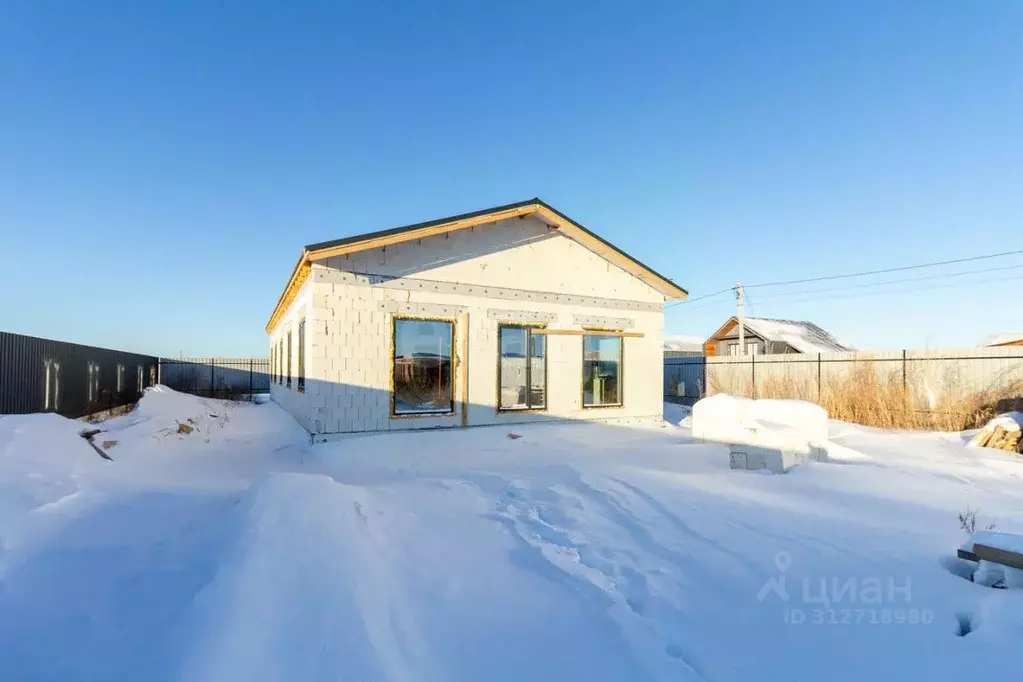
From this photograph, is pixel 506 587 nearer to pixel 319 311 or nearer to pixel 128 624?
pixel 128 624

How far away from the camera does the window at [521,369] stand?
9875 mm

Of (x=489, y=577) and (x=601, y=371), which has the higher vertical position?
(x=601, y=371)

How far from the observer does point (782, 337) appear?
81.4ft

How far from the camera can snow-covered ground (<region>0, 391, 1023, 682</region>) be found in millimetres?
2277

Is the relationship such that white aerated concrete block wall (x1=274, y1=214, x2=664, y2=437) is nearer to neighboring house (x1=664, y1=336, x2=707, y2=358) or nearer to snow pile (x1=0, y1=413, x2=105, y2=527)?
snow pile (x1=0, y1=413, x2=105, y2=527)

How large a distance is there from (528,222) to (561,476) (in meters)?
6.22

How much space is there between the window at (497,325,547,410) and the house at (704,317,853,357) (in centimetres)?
1801

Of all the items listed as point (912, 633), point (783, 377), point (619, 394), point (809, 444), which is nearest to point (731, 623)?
point (912, 633)

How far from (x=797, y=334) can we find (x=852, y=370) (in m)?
13.9

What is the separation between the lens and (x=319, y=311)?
26.7 feet

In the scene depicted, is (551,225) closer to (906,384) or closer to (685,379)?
(906,384)

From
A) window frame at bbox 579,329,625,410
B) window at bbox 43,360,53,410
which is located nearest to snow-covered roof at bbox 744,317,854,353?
window frame at bbox 579,329,625,410

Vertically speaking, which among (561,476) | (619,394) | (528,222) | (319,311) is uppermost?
(528,222)

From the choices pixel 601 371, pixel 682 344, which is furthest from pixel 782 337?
pixel 682 344
